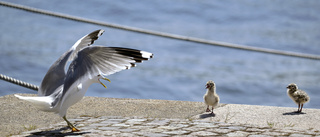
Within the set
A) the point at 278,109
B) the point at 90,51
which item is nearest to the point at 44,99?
the point at 90,51

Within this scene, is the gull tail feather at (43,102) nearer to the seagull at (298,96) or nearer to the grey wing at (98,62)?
the grey wing at (98,62)

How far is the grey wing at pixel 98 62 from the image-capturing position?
453 cm

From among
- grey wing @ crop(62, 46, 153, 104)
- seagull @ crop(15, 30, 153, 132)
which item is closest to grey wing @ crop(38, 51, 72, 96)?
seagull @ crop(15, 30, 153, 132)

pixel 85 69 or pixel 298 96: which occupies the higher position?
pixel 298 96

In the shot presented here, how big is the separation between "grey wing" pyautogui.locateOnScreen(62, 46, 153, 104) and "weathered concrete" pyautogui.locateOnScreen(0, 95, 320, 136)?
562 mm

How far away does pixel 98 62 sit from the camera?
15.1 feet

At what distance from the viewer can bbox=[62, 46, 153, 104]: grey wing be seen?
453 cm

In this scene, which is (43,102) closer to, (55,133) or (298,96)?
(55,133)

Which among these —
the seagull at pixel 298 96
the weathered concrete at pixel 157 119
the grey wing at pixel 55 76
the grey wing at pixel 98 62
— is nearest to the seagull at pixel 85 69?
the grey wing at pixel 98 62

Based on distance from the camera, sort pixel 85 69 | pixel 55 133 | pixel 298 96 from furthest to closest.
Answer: pixel 298 96 → pixel 55 133 → pixel 85 69

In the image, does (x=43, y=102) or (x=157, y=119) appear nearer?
(x=43, y=102)

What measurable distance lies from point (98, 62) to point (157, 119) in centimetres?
110

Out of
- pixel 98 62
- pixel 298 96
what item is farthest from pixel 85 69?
pixel 298 96

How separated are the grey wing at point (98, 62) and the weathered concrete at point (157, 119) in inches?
22.1
